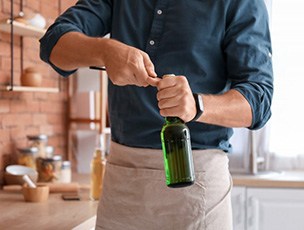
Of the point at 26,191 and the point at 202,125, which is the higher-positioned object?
the point at 202,125

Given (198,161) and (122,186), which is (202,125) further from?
(122,186)

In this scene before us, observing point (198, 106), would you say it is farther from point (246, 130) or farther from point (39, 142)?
point (246, 130)

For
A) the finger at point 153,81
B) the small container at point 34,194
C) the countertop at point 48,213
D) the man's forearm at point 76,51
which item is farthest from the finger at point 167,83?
the small container at point 34,194

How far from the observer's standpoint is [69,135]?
2.83 m

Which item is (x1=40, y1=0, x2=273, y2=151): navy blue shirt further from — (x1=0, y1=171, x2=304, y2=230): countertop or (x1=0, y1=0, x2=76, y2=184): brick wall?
(x1=0, y1=0, x2=76, y2=184): brick wall

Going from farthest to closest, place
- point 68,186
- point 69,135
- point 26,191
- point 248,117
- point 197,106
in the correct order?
point 69,135 < point 68,186 < point 26,191 < point 248,117 < point 197,106

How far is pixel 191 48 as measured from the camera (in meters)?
1.21

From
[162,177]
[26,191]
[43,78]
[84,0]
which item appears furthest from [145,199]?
[43,78]

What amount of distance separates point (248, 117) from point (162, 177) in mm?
237

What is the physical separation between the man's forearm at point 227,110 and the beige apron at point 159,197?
0.15 m

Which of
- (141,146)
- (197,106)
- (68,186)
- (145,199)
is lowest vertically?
(68,186)

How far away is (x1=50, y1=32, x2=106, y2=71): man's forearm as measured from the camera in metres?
1.08

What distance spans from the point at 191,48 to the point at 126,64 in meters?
0.24

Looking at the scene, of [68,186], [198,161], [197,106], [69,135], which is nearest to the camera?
[197,106]
